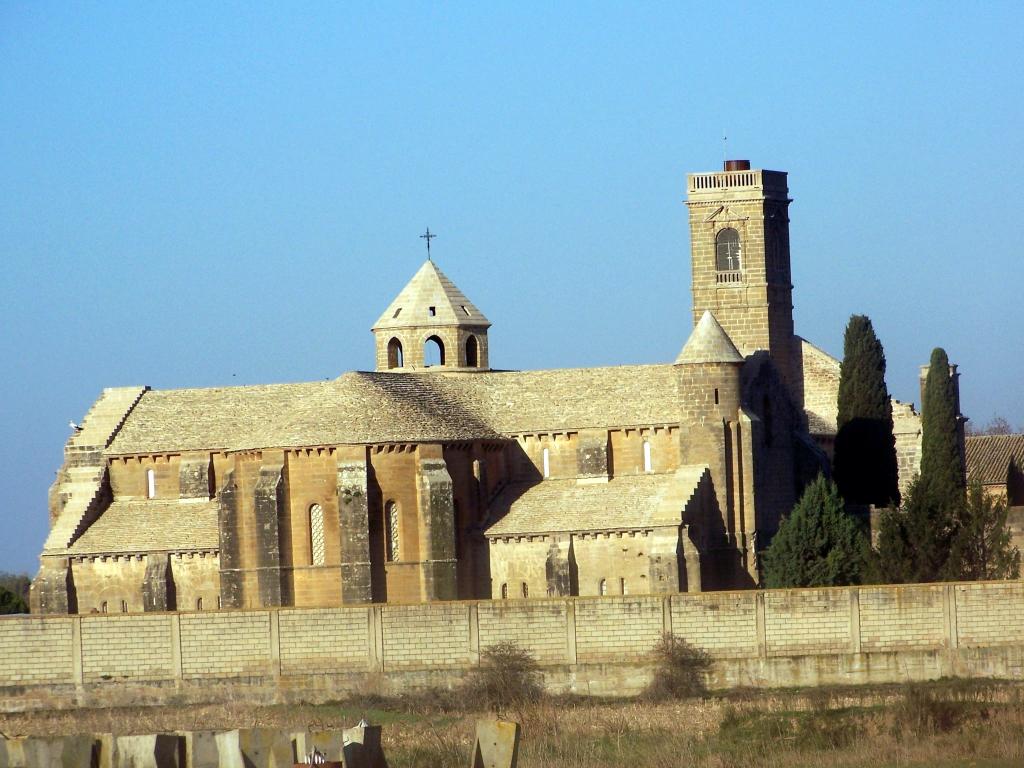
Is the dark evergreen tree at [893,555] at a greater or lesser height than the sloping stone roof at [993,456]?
lesser

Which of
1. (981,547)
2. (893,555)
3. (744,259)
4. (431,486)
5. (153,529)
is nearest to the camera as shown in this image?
(893,555)

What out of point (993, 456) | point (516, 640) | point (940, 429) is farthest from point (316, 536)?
point (993, 456)

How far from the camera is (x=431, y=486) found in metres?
69.9

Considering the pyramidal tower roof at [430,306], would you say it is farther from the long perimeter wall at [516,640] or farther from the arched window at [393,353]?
the long perimeter wall at [516,640]

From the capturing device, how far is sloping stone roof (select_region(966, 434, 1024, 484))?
97.1 m

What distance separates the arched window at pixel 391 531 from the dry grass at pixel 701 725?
1491 centimetres

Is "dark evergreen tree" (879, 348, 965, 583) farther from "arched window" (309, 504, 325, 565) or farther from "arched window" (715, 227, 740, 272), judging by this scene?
"arched window" (715, 227, 740, 272)

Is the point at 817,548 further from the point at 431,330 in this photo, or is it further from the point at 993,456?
the point at 993,456

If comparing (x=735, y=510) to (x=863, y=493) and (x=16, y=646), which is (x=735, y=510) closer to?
(x=863, y=493)

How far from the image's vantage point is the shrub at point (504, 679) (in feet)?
177

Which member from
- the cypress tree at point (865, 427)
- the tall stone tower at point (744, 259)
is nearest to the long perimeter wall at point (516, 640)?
the cypress tree at point (865, 427)

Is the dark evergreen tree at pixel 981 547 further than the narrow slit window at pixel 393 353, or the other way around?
the narrow slit window at pixel 393 353

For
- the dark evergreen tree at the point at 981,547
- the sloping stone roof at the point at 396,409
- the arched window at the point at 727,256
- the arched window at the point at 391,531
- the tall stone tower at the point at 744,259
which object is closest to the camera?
the dark evergreen tree at the point at 981,547

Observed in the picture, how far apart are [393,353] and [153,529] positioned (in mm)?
11670
